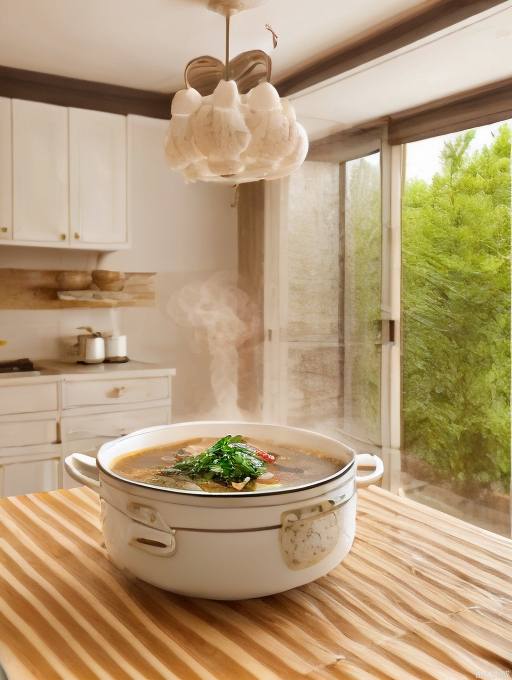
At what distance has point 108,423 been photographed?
10.8 feet

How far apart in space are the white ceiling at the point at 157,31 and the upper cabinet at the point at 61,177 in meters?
0.28

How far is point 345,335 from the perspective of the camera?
3.80 metres

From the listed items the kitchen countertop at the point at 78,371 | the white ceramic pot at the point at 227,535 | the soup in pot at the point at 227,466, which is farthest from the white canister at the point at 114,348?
the white ceramic pot at the point at 227,535

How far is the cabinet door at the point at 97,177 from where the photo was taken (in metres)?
3.39

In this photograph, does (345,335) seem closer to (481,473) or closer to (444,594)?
(481,473)

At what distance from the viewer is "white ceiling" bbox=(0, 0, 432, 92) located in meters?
2.63

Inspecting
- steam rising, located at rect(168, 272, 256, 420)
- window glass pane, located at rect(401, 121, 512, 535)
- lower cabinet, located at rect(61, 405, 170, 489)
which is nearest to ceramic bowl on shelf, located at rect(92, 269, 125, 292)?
steam rising, located at rect(168, 272, 256, 420)

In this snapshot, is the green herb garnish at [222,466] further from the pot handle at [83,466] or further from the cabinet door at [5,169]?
the cabinet door at [5,169]

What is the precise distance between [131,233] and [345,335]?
1.42m

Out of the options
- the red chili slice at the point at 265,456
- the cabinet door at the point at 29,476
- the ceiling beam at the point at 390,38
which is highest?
the ceiling beam at the point at 390,38

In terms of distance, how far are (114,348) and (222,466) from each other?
277 centimetres

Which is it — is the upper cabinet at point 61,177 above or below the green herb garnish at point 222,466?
above

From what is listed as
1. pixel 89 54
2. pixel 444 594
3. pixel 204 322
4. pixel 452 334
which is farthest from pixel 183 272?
pixel 444 594

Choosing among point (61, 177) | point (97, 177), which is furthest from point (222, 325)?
point (61, 177)
